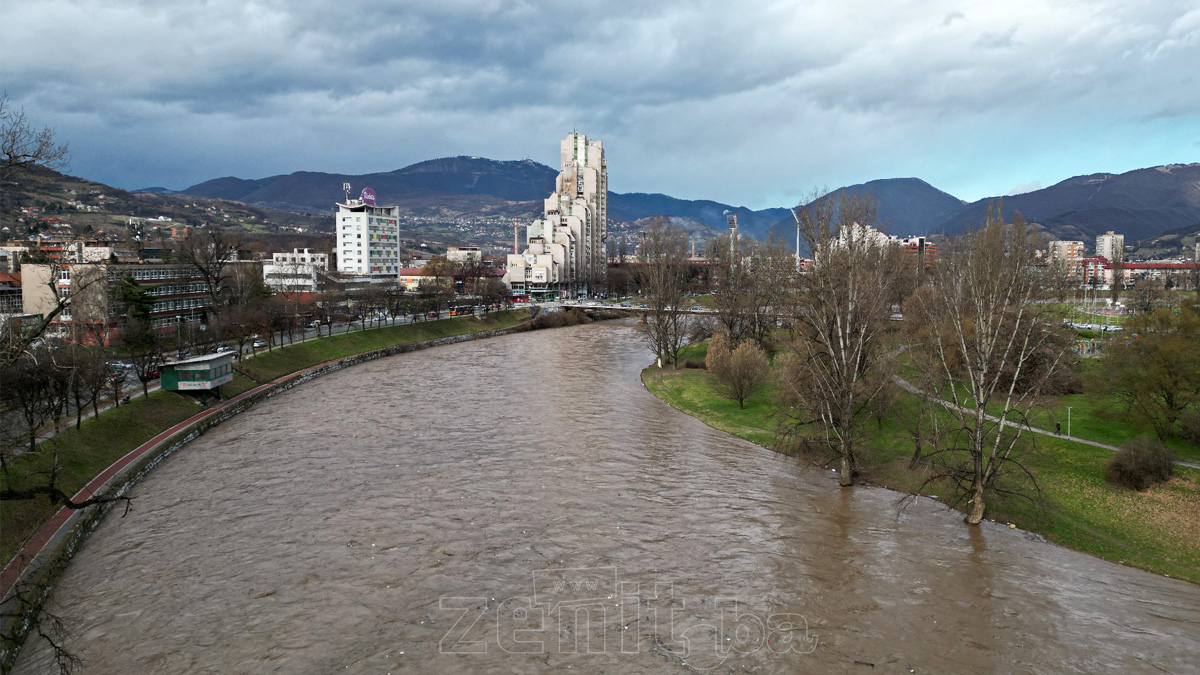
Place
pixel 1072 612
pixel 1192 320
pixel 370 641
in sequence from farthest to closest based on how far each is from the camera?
1. pixel 1192 320
2. pixel 1072 612
3. pixel 370 641

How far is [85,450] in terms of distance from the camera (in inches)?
1094

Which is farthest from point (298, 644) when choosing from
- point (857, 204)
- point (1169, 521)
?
point (857, 204)

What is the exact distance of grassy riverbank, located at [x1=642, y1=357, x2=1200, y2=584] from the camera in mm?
20062

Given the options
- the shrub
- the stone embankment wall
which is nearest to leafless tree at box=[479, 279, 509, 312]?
the stone embankment wall

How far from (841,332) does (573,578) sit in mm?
15561

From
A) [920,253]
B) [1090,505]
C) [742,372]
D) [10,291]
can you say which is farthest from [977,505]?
[920,253]

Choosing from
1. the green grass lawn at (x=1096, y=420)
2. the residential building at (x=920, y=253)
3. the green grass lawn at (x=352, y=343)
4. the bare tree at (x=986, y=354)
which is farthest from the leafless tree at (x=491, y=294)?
the green grass lawn at (x=1096, y=420)

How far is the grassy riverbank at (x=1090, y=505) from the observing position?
2006 cm

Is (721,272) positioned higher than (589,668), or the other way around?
(721,272)

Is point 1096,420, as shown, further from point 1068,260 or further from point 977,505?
point 1068,260

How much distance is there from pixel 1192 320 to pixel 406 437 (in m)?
36.1

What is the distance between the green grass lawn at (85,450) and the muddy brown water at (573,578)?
6.11 feet

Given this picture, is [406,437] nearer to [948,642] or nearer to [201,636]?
[201,636]

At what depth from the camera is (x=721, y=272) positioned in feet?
210
